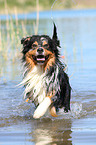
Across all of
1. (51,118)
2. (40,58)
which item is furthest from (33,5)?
(40,58)

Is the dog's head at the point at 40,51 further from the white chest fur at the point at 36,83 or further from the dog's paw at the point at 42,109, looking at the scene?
the dog's paw at the point at 42,109

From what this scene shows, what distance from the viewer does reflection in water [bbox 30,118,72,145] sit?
4.84 metres

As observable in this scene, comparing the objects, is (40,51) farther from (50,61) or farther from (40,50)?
(50,61)

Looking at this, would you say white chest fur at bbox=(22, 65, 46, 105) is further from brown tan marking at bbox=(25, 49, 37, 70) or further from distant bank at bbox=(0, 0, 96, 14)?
distant bank at bbox=(0, 0, 96, 14)

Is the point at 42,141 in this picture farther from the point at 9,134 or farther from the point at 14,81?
the point at 14,81

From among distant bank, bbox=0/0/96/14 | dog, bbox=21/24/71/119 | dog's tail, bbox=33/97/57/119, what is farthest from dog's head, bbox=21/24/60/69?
distant bank, bbox=0/0/96/14


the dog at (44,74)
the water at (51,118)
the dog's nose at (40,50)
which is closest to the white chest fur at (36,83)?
the dog at (44,74)

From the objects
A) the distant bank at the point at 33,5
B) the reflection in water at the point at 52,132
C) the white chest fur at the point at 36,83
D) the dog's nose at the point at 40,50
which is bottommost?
the reflection in water at the point at 52,132

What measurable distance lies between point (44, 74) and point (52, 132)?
3.39 feet

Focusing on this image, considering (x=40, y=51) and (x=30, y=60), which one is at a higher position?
(x=40, y=51)

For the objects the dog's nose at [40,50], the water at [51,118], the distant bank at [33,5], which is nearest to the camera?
the water at [51,118]

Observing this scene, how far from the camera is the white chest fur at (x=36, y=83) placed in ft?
19.1

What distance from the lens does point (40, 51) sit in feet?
17.8

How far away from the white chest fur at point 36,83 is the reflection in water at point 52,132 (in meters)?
0.44
